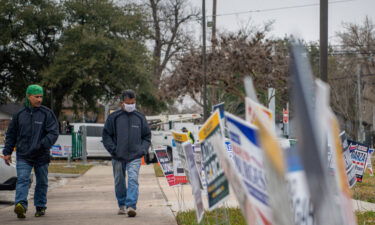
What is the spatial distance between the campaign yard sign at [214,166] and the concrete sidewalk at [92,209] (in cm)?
408

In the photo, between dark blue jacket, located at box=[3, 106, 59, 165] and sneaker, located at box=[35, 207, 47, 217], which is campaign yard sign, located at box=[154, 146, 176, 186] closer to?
dark blue jacket, located at box=[3, 106, 59, 165]

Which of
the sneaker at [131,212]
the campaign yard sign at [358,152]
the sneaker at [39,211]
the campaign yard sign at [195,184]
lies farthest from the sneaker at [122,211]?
the campaign yard sign at [195,184]

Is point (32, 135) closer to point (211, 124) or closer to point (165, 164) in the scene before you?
point (165, 164)

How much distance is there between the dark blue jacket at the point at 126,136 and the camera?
9148 mm

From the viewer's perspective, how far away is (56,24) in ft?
120

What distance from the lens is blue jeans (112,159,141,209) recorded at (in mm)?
8914

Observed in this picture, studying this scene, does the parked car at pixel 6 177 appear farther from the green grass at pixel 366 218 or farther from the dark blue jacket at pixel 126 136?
the green grass at pixel 366 218

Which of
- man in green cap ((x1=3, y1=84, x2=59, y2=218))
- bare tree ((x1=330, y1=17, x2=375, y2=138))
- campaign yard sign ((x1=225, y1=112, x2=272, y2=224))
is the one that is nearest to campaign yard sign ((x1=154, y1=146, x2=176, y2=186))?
man in green cap ((x1=3, y1=84, x2=59, y2=218))

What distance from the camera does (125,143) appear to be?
916 centimetres

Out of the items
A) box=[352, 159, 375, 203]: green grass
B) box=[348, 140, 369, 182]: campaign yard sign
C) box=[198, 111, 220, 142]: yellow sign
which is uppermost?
box=[198, 111, 220, 142]: yellow sign

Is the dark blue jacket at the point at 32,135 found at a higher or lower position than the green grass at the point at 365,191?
higher

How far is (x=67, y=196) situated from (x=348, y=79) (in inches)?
1437

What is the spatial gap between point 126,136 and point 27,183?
1381 millimetres

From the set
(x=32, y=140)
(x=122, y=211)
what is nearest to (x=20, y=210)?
(x=32, y=140)
